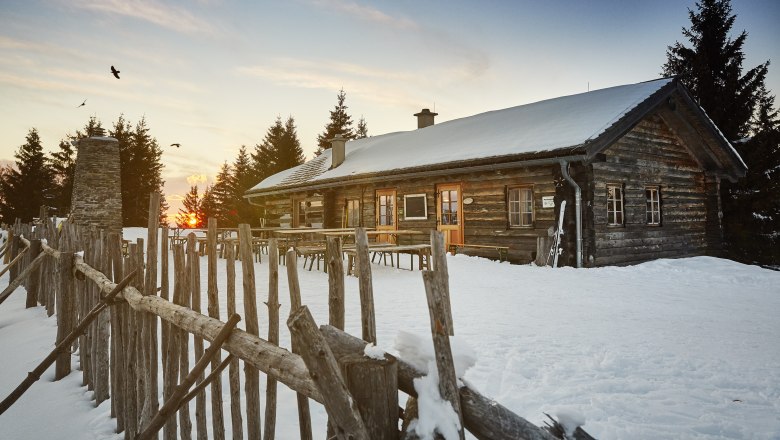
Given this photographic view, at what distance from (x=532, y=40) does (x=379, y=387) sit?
733 inches

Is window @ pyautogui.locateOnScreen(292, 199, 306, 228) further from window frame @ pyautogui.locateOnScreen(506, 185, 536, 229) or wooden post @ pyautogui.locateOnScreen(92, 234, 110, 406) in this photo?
wooden post @ pyautogui.locateOnScreen(92, 234, 110, 406)

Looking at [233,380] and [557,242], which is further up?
[557,242]

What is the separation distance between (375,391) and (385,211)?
15.0 meters

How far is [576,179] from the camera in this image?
11344mm

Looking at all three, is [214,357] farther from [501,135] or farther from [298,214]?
[298,214]

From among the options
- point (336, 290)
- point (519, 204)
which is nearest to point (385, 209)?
point (519, 204)

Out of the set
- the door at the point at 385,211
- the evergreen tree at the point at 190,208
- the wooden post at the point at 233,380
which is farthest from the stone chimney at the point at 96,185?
the evergreen tree at the point at 190,208

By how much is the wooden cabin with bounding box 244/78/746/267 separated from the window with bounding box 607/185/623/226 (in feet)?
0.10

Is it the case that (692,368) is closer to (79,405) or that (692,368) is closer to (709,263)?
(79,405)

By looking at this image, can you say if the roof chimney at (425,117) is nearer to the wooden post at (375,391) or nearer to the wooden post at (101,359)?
the wooden post at (101,359)

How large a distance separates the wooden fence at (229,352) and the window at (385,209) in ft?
38.1

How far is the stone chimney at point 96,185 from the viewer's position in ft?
49.5

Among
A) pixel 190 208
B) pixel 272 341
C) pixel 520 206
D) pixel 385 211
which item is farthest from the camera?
pixel 190 208

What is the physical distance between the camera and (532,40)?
56.3ft
